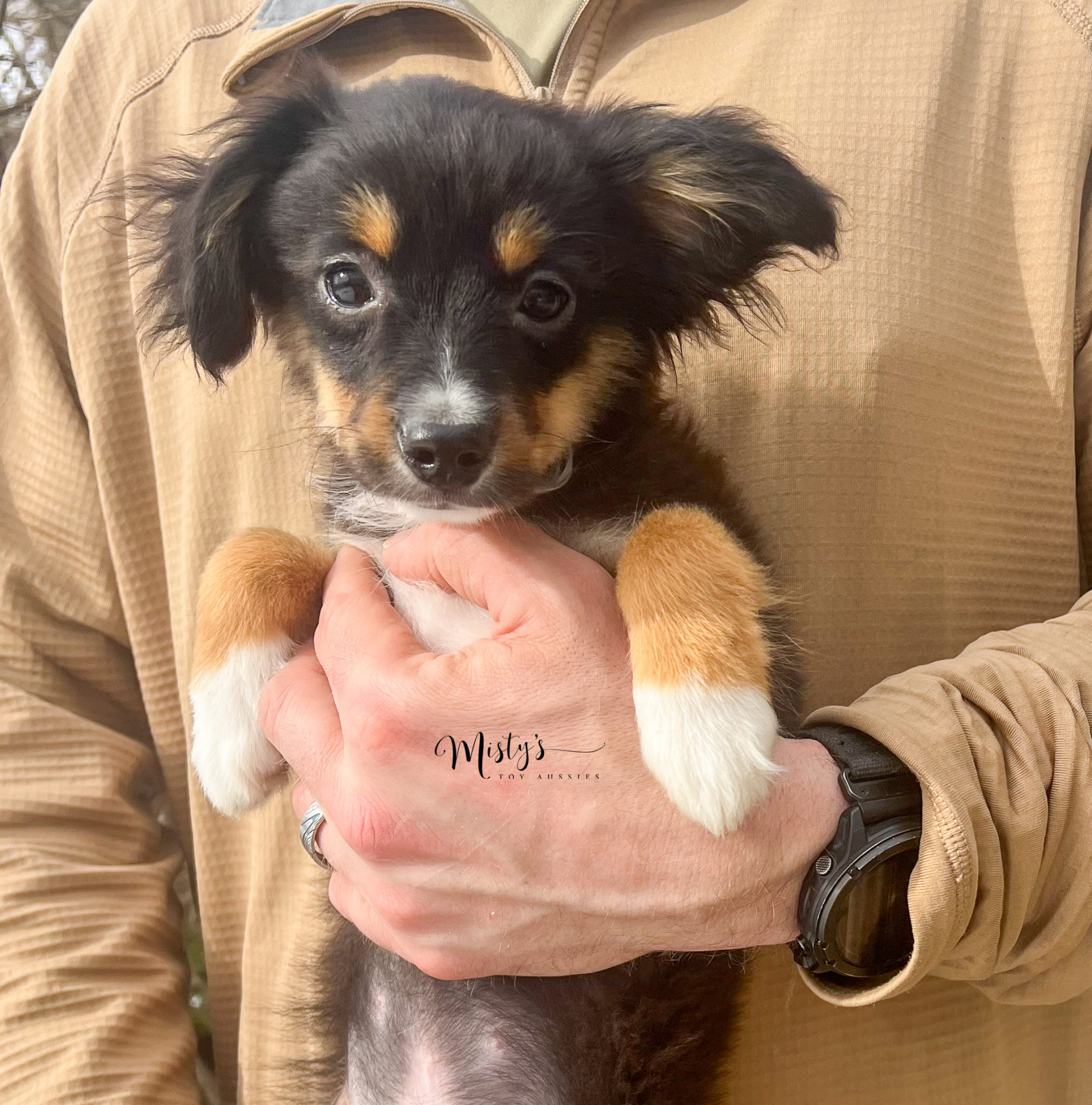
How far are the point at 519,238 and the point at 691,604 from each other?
0.64 m

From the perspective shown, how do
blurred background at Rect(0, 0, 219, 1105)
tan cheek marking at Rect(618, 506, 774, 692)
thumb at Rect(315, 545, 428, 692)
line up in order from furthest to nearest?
blurred background at Rect(0, 0, 219, 1105), thumb at Rect(315, 545, 428, 692), tan cheek marking at Rect(618, 506, 774, 692)

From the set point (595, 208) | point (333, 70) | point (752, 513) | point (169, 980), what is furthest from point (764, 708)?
point (333, 70)

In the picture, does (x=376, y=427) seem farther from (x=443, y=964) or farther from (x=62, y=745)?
(x=62, y=745)

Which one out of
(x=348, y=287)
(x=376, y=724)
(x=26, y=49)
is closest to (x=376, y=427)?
(x=348, y=287)

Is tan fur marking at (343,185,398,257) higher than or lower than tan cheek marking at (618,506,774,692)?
higher

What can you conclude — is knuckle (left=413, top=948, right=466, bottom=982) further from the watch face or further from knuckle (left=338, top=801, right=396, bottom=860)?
the watch face

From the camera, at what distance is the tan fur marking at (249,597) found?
1.62 metres

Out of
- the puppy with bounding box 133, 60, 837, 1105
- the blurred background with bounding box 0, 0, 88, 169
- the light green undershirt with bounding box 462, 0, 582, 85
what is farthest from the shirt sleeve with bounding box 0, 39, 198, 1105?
the blurred background with bounding box 0, 0, 88, 169

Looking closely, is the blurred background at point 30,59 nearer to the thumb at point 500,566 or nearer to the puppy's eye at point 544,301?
the thumb at point 500,566

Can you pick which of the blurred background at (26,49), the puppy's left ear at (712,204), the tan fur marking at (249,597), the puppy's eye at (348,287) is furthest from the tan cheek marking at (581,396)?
the blurred background at (26,49)

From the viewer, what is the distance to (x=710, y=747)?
47.8 inches

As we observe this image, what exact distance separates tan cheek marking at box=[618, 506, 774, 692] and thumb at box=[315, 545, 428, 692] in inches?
14.6

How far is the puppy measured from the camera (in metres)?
1.38

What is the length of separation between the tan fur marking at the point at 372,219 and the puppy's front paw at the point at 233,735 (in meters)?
0.74
